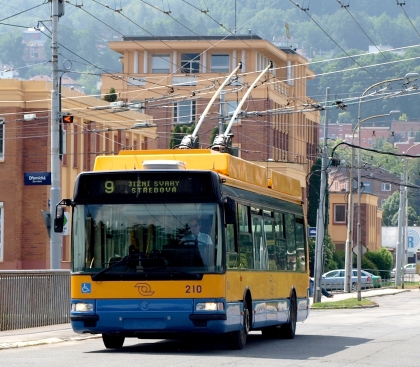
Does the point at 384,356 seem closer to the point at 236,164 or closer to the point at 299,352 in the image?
the point at 299,352

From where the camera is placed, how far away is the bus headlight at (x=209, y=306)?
1766 centimetres

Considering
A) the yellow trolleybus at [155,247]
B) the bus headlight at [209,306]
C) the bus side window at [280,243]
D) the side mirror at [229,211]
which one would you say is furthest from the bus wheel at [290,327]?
the side mirror at [229,211]

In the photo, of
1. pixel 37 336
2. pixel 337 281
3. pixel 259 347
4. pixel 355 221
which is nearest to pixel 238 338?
pixel 259 347

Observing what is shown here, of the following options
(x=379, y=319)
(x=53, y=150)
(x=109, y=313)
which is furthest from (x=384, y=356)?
(x=379, y=319)

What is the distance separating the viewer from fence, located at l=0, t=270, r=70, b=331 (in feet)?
79.1

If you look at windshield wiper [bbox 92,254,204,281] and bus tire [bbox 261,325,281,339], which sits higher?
windshield wiper [bbox 92,254,204,281]

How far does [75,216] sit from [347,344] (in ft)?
18.6

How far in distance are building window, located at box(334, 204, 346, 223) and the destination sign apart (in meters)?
78.1

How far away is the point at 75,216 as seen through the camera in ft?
59.4

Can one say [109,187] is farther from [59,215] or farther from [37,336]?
[37,336]

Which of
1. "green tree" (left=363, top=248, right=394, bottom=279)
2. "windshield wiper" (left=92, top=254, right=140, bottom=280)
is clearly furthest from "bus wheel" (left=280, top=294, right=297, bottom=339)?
"green tree" (left=363, top=248, right=394, bottom=279)

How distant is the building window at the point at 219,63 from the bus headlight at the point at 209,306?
6658cm

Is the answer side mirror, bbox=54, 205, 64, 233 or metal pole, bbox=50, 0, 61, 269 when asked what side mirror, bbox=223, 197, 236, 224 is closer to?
side mirror, bbox=54, 205, 64, 233

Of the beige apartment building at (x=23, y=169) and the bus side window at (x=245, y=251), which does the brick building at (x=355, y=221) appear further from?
the bus side window at (x=245, y=251)
